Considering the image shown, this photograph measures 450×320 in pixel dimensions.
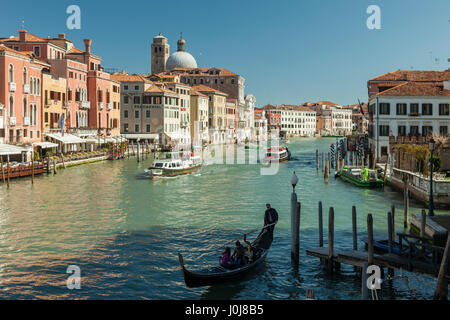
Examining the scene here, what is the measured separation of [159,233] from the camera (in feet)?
60.5

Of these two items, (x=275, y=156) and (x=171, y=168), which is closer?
(x=171, y=168)

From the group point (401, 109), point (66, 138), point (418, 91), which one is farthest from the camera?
point (66, 138)

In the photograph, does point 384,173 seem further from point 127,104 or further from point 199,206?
point 127,104

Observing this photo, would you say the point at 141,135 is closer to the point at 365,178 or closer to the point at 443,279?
the point at 365,178

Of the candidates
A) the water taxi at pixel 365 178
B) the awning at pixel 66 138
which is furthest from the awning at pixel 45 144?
the water taxi at pixel 365 178

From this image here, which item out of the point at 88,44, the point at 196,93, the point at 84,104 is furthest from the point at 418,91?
the point at 196,93

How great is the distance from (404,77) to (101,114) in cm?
3012

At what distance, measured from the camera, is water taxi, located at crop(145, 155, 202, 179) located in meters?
36.1

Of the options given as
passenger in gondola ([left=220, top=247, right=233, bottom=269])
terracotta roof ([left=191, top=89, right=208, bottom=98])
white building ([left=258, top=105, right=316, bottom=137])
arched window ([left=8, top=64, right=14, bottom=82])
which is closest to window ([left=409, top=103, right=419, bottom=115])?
arched window ([left=8, top=64, right=14, bottom=82])

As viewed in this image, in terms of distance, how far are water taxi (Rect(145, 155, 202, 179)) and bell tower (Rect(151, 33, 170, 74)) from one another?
265 feet

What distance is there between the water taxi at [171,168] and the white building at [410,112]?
1299 centimetres

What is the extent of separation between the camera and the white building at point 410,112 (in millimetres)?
37031

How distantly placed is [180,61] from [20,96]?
71.4 meters

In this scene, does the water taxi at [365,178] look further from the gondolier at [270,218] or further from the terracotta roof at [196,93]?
the terracotta roof at [196,93]
